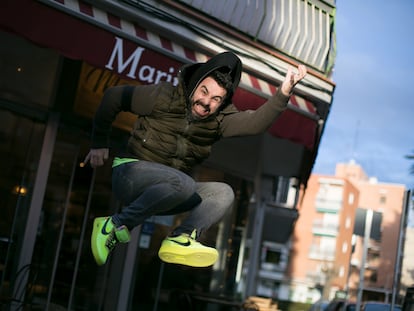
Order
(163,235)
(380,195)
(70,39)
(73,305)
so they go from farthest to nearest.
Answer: (380,195), (163,235), (73,305), (70,39)

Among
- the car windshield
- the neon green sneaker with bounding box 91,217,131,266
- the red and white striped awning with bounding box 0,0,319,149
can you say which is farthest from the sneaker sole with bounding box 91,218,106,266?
the car windshield

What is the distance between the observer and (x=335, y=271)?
8762 cm

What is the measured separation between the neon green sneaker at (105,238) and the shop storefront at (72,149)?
10.9 ft

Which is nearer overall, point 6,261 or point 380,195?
point 6,261

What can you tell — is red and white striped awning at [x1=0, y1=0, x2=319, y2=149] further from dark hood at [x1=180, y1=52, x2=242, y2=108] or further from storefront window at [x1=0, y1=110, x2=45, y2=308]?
dark hood at [x1=180, y1=52, x2=242, y2=108]

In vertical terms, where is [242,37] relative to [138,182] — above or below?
above

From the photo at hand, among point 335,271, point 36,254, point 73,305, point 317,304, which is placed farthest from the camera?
point 335,271

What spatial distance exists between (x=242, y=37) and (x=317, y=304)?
1633 cm

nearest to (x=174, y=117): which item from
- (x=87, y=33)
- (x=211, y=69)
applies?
(x=211, y=69)

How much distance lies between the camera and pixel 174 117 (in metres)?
3.37

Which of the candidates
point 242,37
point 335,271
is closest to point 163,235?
point 242,37

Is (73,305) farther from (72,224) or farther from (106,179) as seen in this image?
(106,179)

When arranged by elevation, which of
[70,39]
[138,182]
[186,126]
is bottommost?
[138,182]

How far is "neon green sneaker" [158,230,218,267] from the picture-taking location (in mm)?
3404
